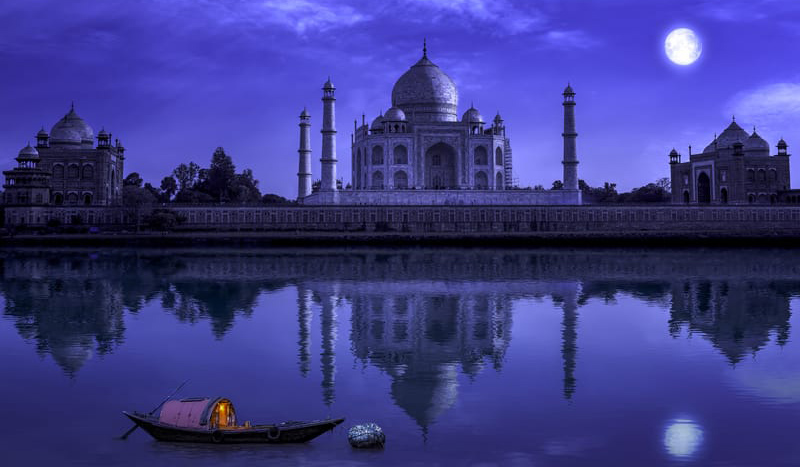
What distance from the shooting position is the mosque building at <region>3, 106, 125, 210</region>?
4556 cm

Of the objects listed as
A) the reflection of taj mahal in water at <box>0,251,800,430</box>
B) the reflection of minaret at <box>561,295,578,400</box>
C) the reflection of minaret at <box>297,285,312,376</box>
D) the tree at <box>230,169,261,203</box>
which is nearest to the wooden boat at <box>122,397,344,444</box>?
the reflection of taj mahal in water at <box>0,251,800,430</box>

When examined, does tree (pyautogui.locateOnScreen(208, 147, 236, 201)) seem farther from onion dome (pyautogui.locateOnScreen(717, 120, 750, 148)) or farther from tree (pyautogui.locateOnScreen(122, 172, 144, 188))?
onion dome (pyautogui.locateOnScreen(717, 120, 750, 148))

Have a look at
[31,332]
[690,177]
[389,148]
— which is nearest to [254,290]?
[31,332]

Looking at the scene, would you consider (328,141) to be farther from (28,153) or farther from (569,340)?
(569,340)

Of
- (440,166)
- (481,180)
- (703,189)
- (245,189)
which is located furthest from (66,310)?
(703,189)

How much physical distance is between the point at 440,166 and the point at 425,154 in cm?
148

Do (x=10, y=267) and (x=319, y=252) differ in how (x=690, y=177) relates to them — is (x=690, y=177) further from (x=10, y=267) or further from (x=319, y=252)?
(x=10, y=267)

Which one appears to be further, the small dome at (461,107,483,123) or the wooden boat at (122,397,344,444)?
the small dome at (461,107,483,123)

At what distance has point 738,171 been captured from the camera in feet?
172

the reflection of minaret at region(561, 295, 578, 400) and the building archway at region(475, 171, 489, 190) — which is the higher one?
the building archway at region(475, 171, 489, 190)

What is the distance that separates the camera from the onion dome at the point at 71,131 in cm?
5000

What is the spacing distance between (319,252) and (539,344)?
22.8 metres

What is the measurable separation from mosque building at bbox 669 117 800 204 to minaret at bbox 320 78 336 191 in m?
26.8

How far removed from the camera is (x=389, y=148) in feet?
155
